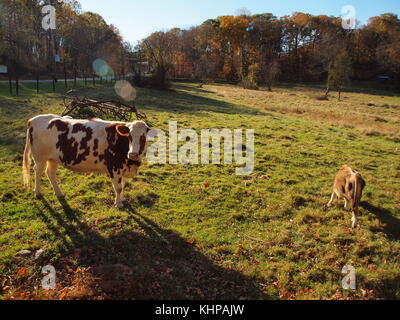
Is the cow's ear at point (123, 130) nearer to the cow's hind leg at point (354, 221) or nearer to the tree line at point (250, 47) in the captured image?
the cow's hind leg at point (354, 221)

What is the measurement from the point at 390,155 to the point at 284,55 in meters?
78.1

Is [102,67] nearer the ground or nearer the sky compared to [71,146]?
nearer the sky

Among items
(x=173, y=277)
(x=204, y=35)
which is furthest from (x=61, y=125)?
(x=204, y=35)

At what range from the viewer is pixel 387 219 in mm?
7641

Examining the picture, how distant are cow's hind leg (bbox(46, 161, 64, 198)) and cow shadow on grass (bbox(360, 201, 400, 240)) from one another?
8.63m

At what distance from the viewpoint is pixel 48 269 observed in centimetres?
529

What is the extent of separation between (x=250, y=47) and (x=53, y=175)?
83952mm

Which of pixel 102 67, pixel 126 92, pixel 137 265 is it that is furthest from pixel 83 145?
pixel 102 67

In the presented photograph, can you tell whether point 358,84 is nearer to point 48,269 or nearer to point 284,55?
point 284,55

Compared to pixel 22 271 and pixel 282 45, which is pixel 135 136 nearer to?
pixel 22 271

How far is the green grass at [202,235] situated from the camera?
5.14 m

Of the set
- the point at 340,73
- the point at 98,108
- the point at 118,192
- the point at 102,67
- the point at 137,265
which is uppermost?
the point at 102,67

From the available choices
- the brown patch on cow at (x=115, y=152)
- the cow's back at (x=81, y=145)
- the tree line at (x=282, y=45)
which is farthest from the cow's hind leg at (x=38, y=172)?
the tree line at (x=282, y=45)

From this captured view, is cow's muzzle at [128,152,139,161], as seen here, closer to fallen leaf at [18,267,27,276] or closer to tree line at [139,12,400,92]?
fallen leaf at [18,267,27,276]
